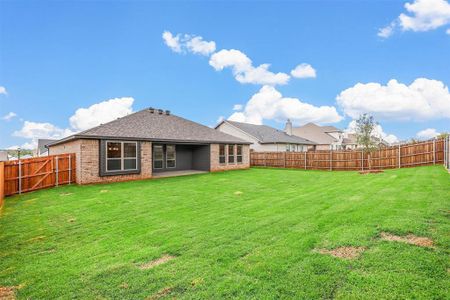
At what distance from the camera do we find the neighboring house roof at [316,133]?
43.0 m

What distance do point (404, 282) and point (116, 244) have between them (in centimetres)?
472

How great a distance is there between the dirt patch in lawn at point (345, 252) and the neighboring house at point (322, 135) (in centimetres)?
3989

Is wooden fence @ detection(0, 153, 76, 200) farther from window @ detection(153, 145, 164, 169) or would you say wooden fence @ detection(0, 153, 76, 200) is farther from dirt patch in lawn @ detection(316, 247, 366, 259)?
dirt patch in lawn @ detection(316, 247, 366, 259)

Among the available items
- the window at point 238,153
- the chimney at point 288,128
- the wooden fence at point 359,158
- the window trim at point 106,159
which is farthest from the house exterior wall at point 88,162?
the chimney at point 288,128

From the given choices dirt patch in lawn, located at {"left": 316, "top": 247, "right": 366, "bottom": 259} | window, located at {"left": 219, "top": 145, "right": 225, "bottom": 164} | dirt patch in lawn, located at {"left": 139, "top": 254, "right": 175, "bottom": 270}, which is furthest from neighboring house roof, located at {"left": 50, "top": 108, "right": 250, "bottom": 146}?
dirt patch in lawn, located at {"left": 316, "top": 247, "right": 366, "bottom": 259}

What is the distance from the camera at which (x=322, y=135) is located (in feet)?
144

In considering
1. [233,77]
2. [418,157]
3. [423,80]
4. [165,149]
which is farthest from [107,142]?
[423,80]

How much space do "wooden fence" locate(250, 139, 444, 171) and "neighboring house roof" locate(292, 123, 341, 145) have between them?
20794 millimetres

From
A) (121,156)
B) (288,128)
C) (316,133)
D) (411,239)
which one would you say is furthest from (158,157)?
(316,133)

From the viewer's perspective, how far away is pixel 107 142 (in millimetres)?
13883

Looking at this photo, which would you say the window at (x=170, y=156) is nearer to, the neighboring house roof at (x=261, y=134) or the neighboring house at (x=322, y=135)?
the neighboring house roof at (x=261, y=134)

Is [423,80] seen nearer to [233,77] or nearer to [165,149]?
[233,77]

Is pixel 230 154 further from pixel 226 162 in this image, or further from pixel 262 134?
pixel 262 134

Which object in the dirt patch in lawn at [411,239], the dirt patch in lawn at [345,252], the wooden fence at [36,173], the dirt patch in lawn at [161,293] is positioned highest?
the wooden fence at [36,173]
